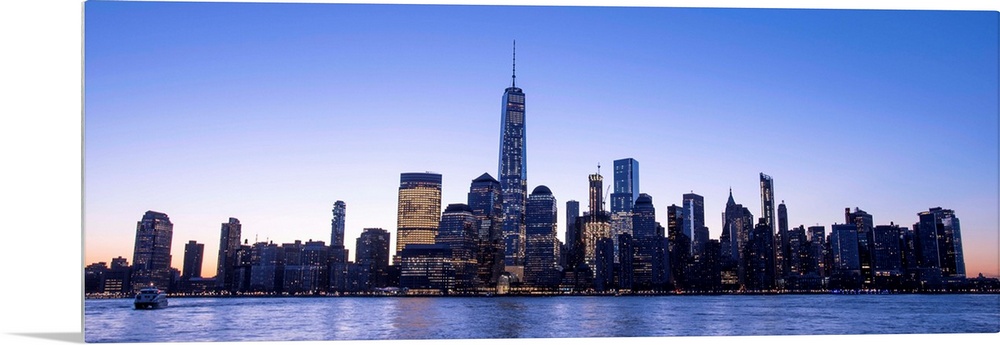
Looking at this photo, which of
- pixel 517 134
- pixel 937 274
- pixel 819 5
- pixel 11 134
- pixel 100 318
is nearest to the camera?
pixel 11 134

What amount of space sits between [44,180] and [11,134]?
0.57 meters

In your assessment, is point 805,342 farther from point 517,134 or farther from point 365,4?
point 517,134

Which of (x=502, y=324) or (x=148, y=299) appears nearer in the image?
(x=502, y=324)

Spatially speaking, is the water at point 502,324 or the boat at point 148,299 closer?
the water at point 502,324

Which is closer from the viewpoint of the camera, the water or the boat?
the water

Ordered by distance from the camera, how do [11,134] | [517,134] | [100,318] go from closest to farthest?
[11,134], [100,318], [517,134]

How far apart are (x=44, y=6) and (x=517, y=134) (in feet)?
271

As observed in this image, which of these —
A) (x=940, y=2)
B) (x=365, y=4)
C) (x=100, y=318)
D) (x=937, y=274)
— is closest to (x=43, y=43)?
(x=365, y=4)

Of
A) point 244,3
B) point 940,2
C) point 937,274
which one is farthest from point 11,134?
point 937,274

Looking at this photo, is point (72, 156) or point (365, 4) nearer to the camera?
point (72, 156)

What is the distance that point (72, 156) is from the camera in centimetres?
786

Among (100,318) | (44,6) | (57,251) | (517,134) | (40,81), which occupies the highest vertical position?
(517,134)

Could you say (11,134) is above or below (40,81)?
below

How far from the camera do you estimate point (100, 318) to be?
77.2ft
